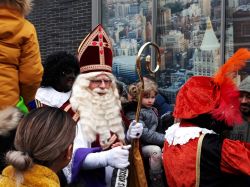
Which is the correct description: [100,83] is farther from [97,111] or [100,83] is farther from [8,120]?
[8,120]

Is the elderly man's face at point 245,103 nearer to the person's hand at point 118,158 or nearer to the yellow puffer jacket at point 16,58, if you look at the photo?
the person's hand at point 118,158

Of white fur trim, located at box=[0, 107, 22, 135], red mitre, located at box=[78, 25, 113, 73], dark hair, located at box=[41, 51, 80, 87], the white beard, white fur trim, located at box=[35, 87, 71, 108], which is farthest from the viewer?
dark hair, located at box=[41, 51, 80, 87]

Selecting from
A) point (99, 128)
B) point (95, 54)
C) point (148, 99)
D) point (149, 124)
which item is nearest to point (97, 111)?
point (99, 128)

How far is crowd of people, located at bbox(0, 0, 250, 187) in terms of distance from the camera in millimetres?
2217

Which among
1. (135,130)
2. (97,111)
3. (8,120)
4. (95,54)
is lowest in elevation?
(135,130)

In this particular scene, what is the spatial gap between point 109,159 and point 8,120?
0.81m

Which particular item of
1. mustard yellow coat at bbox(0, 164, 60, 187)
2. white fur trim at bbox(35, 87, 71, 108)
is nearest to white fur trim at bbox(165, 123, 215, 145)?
mustard yellow coat at bbox(0, 164, 60, 187)

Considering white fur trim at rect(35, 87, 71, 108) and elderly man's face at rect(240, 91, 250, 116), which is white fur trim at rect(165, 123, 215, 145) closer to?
elderly man's face at rect(240, 91, 250, 116)

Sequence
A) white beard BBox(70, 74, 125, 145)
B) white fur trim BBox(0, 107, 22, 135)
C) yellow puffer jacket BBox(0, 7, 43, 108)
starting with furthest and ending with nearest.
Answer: white beard BBox(70, 74, 125, 145)
yellow puffer jacket BBox(0, 7, 43, 108)
white fur trim BBox(0, 107, 22, 135)

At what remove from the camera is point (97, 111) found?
3756 mm

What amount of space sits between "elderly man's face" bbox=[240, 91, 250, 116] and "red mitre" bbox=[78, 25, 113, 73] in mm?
1099

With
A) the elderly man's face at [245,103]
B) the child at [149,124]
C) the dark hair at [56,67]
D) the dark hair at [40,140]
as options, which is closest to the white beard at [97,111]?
the child at [149,124]

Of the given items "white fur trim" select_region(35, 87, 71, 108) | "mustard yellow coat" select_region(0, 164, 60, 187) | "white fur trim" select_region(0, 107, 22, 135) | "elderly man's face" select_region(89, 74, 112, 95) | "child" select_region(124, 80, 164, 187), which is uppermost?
"elderly man's face" select_region(89, 74, 112, 95)

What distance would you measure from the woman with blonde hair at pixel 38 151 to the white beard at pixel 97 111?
1.33 metres
